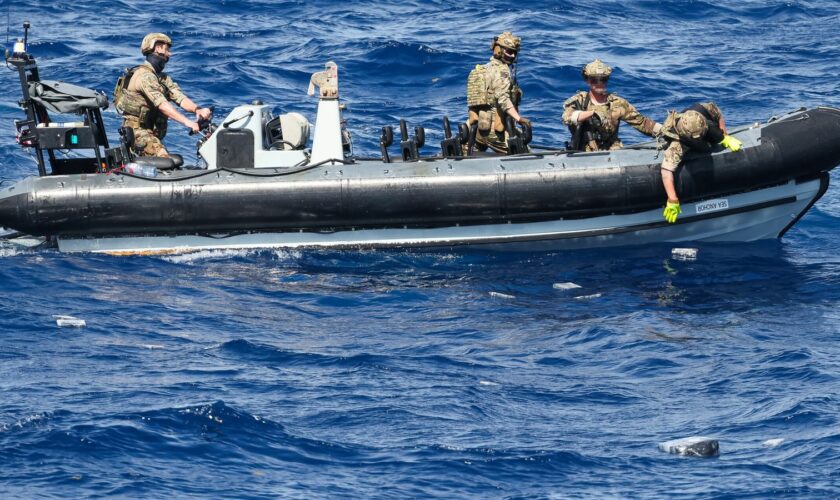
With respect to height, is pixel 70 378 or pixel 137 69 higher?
→ pixel 137 69

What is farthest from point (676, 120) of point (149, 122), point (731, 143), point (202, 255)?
point (149, 122)

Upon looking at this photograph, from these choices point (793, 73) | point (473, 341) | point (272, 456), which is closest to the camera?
point (272, 456)

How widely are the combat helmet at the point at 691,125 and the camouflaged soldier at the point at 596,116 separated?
2.96 ft

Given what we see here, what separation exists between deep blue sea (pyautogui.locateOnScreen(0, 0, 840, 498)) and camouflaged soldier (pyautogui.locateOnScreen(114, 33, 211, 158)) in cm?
142

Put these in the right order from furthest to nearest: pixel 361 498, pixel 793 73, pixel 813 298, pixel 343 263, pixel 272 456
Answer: pixel 793 73, pixel 343 263, pixel 813 298, pixel 272 456, pixel 361 498

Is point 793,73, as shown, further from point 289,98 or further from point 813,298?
point 813,298

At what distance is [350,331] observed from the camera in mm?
11023

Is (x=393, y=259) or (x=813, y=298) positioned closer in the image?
(x=813, y=298)

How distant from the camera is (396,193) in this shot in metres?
13.2

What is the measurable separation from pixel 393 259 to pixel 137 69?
3335mm

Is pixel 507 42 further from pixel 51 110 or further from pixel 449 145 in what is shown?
pixel 51 110

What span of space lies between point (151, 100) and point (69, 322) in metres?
3.46

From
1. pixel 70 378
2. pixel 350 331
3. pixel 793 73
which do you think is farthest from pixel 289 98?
pixel 70 378

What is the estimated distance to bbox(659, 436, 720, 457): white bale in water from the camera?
8.43 metres
